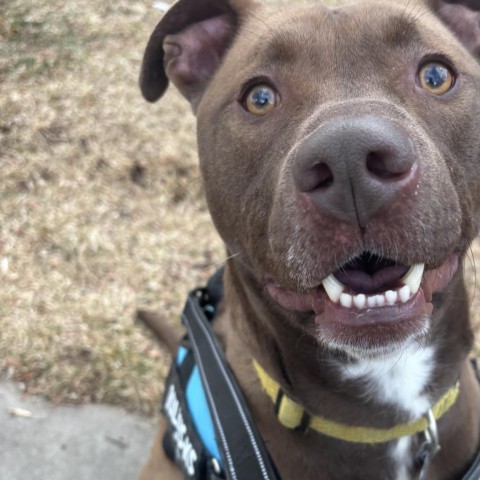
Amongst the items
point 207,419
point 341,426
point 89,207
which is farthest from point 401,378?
point 89,207

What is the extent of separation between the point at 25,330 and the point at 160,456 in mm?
1476

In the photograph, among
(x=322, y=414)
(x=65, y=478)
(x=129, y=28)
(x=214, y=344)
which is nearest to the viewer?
(x=322, y=414)

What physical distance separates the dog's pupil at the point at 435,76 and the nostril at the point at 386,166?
492 millimetres

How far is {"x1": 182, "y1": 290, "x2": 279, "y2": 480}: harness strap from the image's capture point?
2.17 metres

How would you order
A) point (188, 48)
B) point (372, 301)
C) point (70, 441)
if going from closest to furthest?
point (372, 301) < point (188, 48) < point (70, 441)

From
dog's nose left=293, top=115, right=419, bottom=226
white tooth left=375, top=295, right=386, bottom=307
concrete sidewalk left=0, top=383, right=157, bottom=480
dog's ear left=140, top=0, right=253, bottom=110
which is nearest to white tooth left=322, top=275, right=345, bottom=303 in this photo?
white tooth left=375, top=295, right=386, bottom=307

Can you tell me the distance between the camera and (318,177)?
161 centimetres

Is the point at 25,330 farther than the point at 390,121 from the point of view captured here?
Yes

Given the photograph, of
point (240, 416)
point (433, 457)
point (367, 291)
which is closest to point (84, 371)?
point (240, 416)

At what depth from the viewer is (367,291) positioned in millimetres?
1820

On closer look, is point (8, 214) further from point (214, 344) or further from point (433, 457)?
point (433, 457)

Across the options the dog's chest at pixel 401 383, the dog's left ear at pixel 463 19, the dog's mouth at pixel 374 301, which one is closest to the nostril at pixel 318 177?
the dog's mouth at pixel 374 301

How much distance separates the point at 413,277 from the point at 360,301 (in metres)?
0.16

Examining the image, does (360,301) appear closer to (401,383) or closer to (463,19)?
(401,383)
